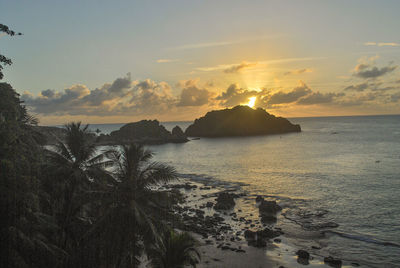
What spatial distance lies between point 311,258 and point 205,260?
33.8 ft

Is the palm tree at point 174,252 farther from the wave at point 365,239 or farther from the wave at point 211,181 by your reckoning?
the wave at point 211,181

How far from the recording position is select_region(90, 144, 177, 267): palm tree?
15562 millimetres

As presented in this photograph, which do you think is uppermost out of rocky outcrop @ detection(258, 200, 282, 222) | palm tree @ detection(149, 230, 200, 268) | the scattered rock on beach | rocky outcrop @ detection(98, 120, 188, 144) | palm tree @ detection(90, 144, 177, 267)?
rocky outcrop @ detection(98, 120, 188, 144)

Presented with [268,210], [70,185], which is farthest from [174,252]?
[268,210]

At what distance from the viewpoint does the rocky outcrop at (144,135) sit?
180875mm

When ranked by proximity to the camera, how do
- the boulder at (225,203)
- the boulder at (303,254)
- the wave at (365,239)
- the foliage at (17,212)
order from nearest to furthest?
the foliage at (17,212) → the boulder at (303,254) → the wave at (365,239) → the boulder at (225,203)

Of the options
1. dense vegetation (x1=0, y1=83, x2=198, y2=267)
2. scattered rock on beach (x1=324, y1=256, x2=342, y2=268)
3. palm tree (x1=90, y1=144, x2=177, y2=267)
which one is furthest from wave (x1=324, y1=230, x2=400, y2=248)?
palm tree (x1=90, y1=144, x2=177, y2=267)

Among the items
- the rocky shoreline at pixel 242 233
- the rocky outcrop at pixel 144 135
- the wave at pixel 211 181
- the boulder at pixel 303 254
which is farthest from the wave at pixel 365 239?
the rocky outcrop at pixel 144 135

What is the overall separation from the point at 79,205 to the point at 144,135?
6835 inches

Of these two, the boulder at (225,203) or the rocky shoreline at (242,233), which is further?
the boulder at (225,203)

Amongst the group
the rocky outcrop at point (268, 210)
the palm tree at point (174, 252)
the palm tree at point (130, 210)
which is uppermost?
the palm tree at point (130, 210)

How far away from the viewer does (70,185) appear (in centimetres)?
1995

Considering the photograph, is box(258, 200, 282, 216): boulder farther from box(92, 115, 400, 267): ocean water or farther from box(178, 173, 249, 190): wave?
box(178, 173, 249, 190): wave

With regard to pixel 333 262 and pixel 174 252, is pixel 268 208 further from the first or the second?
pixel 174 252
